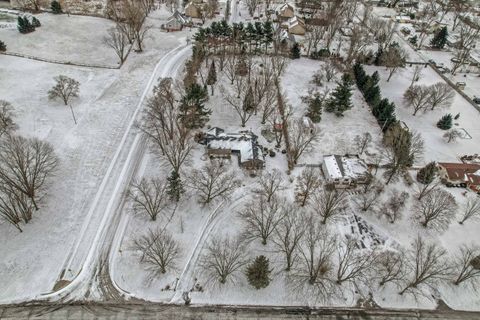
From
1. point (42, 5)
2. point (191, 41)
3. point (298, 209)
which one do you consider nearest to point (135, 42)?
point (191, 41)

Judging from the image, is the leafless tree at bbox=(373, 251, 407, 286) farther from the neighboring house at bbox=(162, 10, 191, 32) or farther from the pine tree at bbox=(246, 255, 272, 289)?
the neighboring house at bbox=(162, 10, 191, 32)

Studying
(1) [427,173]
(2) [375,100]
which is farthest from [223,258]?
(2) [375,100]

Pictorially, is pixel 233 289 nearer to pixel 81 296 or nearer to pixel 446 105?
pixel 81 296

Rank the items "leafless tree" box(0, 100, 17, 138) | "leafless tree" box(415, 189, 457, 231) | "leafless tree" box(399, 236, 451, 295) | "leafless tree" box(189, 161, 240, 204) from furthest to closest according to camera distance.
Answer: "leafless tree" box(0, 100, 17, 138) → "leafless tree" box(189, 161, 240, 204) → "leafless tree" box(415, 189, 457, 231) → "leafless tree" box(399, 236, 451, 295)

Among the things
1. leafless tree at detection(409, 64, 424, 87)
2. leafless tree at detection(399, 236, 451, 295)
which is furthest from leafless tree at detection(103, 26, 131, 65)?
leafless tree at detection(399, 236, 451, 295)

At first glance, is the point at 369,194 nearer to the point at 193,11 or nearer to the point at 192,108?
the point at 192,108
